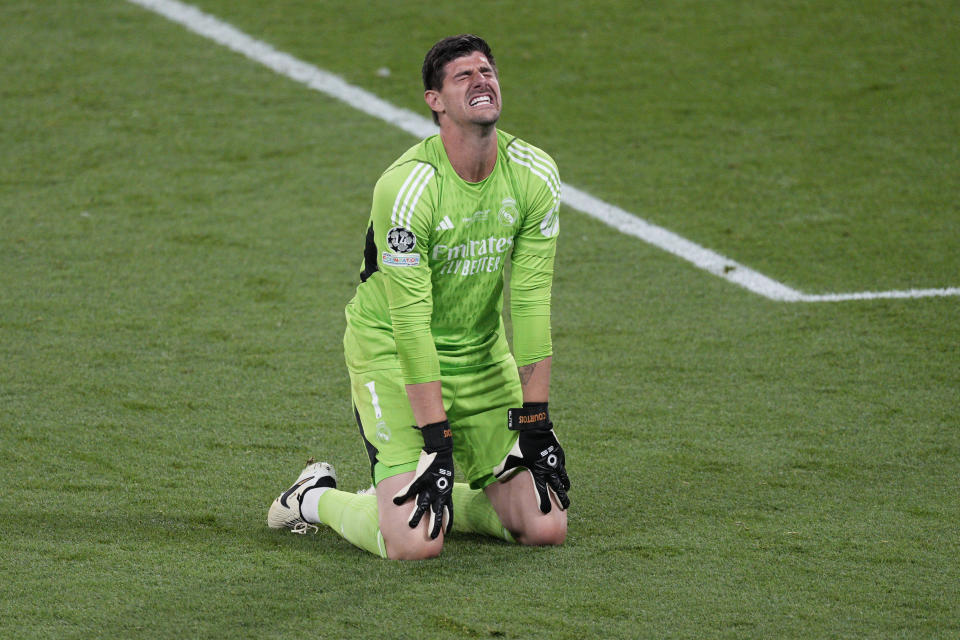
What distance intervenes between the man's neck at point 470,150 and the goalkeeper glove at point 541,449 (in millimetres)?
785

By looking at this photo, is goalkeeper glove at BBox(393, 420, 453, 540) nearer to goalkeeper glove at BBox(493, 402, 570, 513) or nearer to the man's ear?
goalkeeper glove at BBox(493, 402, 570, 513)

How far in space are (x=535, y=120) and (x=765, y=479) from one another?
4813 millimetres

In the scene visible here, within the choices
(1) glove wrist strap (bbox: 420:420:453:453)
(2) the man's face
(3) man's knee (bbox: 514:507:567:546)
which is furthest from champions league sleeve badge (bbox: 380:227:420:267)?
(3) man's knee (bbox: 514:507:567:546)

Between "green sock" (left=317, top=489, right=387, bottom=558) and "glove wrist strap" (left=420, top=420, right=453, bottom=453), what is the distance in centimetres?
31

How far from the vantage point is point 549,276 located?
440 cm

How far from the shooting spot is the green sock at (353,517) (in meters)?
4.21

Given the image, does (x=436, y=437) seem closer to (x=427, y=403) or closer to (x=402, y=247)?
(x=427, y=403)

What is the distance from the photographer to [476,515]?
4438 mm

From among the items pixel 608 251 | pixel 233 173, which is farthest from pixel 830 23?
pixel 233 173

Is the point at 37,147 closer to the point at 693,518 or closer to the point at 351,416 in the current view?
the point at 351,416

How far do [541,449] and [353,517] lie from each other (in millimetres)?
659

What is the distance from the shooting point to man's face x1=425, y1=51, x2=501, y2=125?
13.6 feet

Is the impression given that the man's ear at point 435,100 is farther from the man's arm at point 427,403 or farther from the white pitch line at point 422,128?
the white pitch line at point 422,128

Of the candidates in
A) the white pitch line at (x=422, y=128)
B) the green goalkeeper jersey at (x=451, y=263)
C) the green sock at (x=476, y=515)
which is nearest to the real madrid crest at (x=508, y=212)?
the green goalkeeper jersey at (x=451, y=263)
